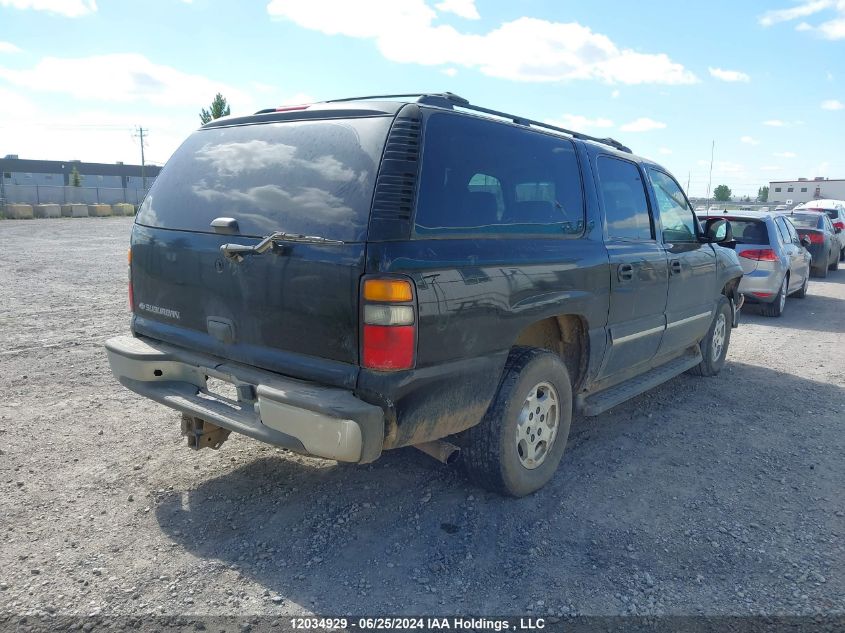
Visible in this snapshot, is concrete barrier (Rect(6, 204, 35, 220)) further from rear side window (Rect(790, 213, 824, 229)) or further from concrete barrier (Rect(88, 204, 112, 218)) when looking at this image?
rear side window (Rect(790, 213, 824, 229))

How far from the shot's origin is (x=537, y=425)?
12.6ft

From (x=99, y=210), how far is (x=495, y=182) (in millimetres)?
42755

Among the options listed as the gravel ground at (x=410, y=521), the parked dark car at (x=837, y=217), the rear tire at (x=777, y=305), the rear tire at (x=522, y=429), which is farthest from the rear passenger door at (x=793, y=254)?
the parked dark car at (x=837, y=217)

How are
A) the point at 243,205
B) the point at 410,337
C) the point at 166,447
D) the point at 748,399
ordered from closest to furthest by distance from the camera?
the point at 410,337 → the point at 243,205 → the point at 166,447 → the point at 748,399

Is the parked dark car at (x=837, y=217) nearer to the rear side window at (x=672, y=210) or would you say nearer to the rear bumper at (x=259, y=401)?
the rear side window at (x=672, y=210)

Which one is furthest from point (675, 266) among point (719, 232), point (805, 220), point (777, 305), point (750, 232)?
point (805, 220)

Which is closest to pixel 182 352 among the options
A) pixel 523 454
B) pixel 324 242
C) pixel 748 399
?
pixel 324 242

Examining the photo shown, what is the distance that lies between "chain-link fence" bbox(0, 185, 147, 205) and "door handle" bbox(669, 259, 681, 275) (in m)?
43.5

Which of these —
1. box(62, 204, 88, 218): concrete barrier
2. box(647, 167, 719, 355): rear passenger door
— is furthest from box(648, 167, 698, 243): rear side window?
box(62, 204, 88, 218): concrete barrier

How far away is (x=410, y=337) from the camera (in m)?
2.88

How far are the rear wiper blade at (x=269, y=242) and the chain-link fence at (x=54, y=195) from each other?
44061 millimetres

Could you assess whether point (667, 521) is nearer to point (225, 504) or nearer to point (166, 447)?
point (225, 504)

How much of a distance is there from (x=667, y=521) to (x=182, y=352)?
2.79 m

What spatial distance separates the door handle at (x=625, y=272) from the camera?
4352 mm
